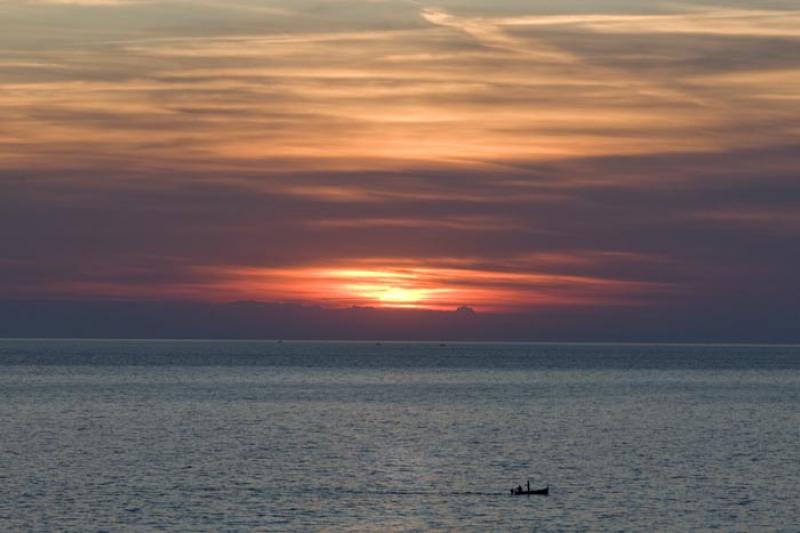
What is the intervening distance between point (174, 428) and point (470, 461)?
135 ft

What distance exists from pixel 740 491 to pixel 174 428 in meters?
64.4

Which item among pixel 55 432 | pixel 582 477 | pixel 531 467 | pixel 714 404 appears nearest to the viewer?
pixel 582 477

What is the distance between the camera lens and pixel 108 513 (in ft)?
233

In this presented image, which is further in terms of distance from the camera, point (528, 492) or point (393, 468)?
point (393, 468)

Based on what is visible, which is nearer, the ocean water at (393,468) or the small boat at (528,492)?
the ocean water at (393,468)

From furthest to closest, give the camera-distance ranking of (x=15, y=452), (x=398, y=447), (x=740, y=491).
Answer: (x=398, y=447) < (x=15, y=452) < (x=740, y=491)

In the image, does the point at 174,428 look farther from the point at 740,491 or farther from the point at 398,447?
the point at 740,491

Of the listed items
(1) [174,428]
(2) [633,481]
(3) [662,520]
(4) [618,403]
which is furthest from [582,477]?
(4) [618,403]

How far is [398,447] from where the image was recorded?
109m

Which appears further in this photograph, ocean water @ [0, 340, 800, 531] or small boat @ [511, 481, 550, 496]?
small boat @ [511, 481, 550, 496]

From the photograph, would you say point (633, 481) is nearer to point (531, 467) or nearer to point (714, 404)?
point (531, 467)

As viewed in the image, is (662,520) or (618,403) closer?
(662,520)

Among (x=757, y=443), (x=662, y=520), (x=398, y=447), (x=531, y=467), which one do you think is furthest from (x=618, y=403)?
(x=662, y=520)

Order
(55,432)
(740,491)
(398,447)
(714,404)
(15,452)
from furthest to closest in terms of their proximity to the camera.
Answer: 1. (714,404)
2. (55,432)
3. (398,447)
4. (15,452)
5. (740,491)
